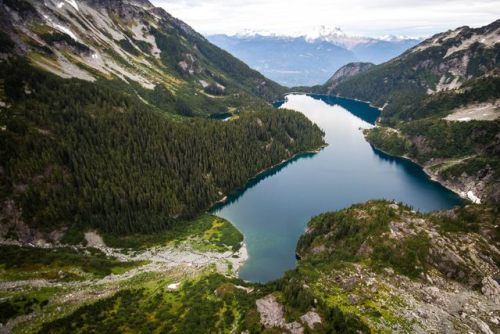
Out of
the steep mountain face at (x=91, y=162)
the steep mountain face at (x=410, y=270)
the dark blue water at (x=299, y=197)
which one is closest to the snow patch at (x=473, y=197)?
the dark blue water at (x=299, y=197)

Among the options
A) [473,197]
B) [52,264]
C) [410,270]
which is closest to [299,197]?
[473,197]

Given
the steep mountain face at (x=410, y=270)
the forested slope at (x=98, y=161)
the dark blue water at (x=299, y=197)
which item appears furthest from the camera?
the forested slope at (x=98, y=161)

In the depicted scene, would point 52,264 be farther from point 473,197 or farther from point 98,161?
point 473,197

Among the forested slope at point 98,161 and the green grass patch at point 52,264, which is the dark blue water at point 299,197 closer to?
the forested slope at point 98,161

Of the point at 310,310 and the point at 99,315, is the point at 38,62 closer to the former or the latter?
the point at 99,315

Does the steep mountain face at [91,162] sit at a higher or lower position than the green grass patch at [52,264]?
higher

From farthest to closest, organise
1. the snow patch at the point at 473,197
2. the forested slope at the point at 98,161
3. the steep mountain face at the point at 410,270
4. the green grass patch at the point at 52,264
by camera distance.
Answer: the snow patch at the point at 473,197
the forested slope at the point at 98,161
the green grass patch at the point at 52,264
the steep mountain face at the point at 410,270

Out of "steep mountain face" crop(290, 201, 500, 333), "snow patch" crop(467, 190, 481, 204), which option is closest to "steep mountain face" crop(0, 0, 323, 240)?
"steep mountain face" crop(290, 201, 500, 333)

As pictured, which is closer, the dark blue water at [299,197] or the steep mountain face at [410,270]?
the steep mountain face at [410,270]
